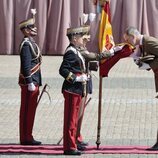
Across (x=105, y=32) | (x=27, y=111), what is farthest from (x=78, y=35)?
(x=27, y=111)

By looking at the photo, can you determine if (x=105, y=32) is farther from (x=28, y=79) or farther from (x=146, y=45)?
(x=28, y=79)

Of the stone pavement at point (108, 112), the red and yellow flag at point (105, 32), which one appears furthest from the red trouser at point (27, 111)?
the red and yellow flag at point (105, 32)

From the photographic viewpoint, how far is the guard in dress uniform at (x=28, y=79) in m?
9.17

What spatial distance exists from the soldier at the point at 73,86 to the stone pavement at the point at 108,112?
0.30m

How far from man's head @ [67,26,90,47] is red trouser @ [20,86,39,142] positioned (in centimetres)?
105

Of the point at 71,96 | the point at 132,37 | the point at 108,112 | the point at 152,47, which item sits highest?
the point at 132,37

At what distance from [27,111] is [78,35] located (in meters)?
1.46

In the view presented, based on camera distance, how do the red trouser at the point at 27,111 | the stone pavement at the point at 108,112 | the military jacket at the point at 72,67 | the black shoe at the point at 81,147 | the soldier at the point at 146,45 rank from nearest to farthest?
the military jacket at the point at 72,67
the soldier at the point at 146,45
the black shoe at the point at 81,147
the red trouser at the point at 27,111
the stone pavement at the point at 108,112

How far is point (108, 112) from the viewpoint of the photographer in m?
11.9

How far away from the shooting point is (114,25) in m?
21.2

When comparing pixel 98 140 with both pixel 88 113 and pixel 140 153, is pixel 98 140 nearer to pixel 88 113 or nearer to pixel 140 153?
pixel 140 153

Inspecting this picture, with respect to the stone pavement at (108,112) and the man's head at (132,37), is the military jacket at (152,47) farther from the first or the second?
the stone pavement at (108,112)

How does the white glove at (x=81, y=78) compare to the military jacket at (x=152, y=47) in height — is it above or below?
below

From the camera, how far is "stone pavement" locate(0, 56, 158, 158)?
9.88 meters
